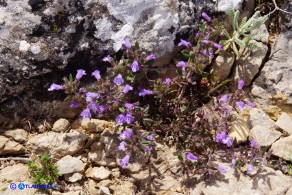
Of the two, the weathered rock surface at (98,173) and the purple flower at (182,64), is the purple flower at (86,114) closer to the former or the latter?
the weathered rock surface at (98,173)

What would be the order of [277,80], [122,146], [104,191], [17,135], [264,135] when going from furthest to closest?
[277,80], [264,135], [17,135], [122,146], [104,191]

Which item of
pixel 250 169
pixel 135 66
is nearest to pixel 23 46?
pixel 135 66

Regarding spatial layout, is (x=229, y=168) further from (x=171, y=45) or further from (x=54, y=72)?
(x=54, y=72)

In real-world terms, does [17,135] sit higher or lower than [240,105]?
lower

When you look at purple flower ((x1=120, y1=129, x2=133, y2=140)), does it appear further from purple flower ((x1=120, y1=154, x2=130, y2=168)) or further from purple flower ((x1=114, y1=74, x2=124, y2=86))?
purple flower ((x1=114, y1=74, x2=124, y2=86))

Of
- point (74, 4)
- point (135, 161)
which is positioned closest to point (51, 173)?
point (135, 161)

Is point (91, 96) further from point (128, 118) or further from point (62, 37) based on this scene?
point (62, 37)

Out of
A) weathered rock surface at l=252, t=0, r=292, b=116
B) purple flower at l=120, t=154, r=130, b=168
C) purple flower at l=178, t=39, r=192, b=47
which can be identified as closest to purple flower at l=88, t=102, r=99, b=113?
purple flower at l=120, t=154, r=130, b=168
